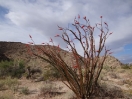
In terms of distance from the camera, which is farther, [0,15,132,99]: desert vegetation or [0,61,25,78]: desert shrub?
[0,61,25,78]: desert shrub

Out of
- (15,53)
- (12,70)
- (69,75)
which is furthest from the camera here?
(15,53)

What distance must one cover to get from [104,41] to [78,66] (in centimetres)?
89

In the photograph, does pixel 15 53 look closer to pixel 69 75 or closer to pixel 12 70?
pixel 12 70

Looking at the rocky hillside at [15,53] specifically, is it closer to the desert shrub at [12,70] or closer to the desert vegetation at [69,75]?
the desert shrub at [12,70]

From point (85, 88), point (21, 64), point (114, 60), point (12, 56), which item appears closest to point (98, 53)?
point (85, 88)

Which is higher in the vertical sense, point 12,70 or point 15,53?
point 15,53

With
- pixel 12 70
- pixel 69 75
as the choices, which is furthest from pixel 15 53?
pixel 69 75

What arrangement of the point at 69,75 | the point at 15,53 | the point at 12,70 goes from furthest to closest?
the point at 15,53, the point at 12,70, the point at 69,75

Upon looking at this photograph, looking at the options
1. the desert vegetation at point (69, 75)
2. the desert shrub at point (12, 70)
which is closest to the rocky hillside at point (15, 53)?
the desert shrub at point (12, 70)

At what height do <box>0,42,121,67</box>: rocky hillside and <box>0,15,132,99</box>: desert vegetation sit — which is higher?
<box>0,42,121,67</box>: rocky hillside

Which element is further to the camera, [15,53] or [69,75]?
[15,53]

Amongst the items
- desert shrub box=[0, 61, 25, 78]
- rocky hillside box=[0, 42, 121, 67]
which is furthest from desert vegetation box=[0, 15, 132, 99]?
rocky hillside box=[0, 42, 121, 67]

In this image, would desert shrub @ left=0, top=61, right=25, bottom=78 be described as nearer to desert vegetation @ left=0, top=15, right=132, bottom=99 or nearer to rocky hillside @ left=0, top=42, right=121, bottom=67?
desert vegetation @ left=0, top=15, right=132, bottom=99

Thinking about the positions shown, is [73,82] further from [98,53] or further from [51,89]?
[51,89]
